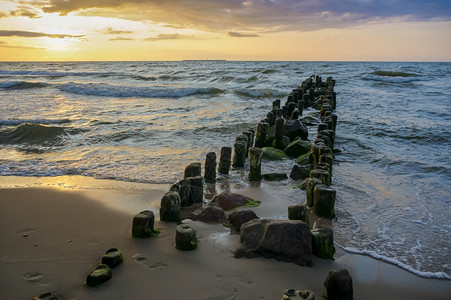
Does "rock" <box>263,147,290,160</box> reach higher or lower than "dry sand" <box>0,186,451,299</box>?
lower

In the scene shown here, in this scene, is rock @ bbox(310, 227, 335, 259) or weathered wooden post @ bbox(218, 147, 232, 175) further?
weathered wooden post @ bbox(218, 147, 232, 175)

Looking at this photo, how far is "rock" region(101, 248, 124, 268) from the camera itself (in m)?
3.51

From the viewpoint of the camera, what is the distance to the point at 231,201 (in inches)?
212

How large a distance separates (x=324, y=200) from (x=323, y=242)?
1.16 meters

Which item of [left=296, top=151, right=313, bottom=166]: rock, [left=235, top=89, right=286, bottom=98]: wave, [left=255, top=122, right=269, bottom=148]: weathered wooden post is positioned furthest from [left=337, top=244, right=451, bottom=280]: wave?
[left=235, top=89, right=286, bottom=98]: wave

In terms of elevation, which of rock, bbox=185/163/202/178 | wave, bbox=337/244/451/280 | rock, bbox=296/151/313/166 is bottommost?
wave, bbox=337/244/451/280

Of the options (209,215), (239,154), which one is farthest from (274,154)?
(209,215)

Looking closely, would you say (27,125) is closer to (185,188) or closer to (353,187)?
(185,188)

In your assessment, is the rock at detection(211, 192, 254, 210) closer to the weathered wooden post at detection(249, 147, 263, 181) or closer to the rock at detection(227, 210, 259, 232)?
the rock at detection(227, 210, 259, 232)

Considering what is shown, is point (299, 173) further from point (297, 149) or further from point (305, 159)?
point (297, 149)

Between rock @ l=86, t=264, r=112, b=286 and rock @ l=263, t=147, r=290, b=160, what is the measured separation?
5.70 metres

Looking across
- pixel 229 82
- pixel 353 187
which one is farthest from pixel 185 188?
pixel 229 82

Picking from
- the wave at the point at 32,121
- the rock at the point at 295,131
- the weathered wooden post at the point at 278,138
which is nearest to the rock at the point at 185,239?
the weathered wooden post at the point at 278,138

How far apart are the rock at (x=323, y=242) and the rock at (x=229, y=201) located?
1.67 metres
